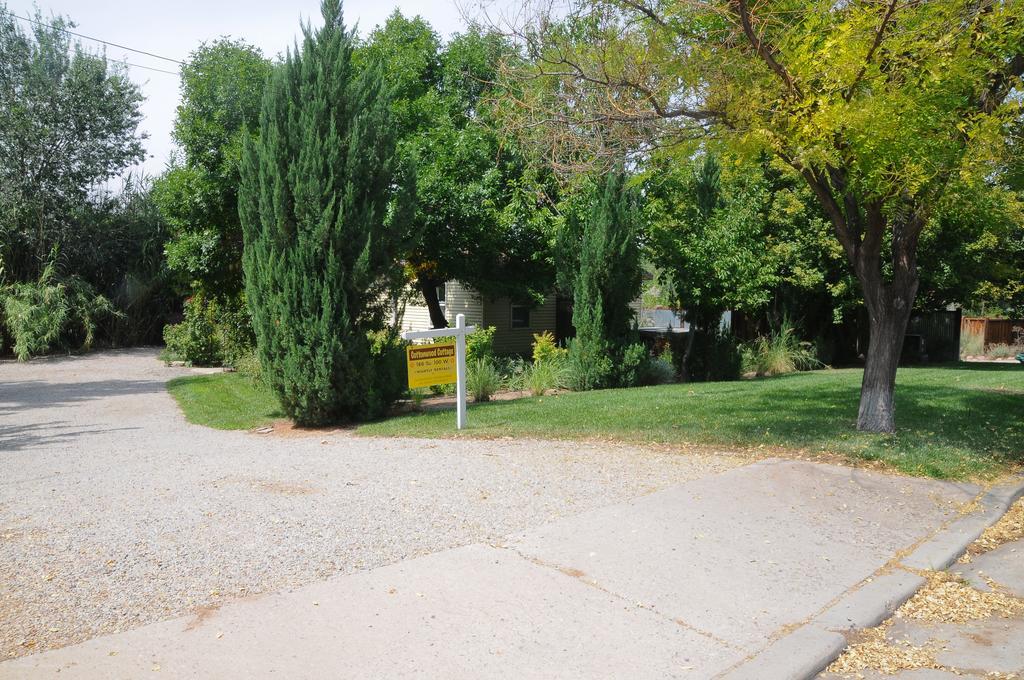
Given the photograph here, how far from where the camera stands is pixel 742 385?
16.3m

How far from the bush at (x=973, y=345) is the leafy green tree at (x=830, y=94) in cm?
2648

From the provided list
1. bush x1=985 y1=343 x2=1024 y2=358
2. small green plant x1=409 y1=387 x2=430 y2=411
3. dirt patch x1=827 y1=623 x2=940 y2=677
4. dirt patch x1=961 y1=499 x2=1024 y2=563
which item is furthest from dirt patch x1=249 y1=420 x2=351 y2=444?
bush x1=985 y1=343 x2=1024 y2=358

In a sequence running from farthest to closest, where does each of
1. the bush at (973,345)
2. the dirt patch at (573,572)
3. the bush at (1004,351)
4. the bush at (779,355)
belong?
1. the bush at (973,345)
2. the bush at (1004,351)
3. the bush at (779,355)
4. the dirt patch at (573,572)

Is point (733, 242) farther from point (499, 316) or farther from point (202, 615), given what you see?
point (202, 615)

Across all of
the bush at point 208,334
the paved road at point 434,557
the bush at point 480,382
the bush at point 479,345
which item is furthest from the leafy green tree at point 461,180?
the paved road at point 434,557

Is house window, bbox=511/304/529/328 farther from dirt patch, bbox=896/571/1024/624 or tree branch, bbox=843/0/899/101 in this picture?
dirt patch, bbox=896/571/1024/624

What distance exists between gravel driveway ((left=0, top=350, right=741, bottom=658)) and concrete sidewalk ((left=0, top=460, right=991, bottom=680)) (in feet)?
1.07

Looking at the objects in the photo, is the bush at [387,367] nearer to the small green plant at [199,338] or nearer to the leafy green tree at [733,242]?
the leafy green tree at [733,242]

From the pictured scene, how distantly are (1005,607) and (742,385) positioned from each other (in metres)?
11.3

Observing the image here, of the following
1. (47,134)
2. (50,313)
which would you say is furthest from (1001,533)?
(47,134)

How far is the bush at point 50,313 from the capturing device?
76.3 feet

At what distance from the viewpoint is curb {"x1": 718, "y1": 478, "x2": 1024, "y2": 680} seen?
4.12 metres

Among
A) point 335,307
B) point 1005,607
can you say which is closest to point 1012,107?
point 1005,607

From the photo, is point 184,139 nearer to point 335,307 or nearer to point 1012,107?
point 335,307
